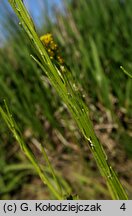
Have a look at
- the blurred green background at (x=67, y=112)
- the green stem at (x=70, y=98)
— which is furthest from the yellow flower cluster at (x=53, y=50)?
the blurred green background at (x=67, y=112)

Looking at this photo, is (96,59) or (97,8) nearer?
(96,59)

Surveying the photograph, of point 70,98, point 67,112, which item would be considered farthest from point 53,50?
point 67,112

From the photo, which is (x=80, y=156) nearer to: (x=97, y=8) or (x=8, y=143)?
(x=8, y=143)

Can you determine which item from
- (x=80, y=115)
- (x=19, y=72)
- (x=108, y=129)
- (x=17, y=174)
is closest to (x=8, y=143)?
(x=17, y=174)

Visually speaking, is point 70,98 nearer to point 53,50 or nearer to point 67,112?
point 53,50

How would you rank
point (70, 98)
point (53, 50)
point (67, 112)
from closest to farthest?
1. point (70, 98)
2. point (53, 50)
3. point (67, 112)

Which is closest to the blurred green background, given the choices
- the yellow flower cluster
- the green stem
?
the yellow flower cluster

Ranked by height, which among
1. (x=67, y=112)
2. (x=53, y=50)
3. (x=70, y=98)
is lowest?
(x=70, y=98)

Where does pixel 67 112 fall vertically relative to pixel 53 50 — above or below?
above
